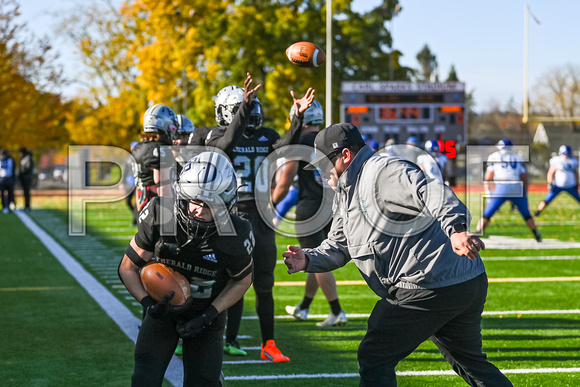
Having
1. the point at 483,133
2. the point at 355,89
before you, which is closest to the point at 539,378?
A: the point at 355,89

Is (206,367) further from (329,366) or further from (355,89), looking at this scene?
(355,89)

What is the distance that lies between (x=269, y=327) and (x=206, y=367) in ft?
6.94

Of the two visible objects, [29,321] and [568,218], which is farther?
[568,218]

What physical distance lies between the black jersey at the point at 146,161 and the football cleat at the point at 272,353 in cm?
185

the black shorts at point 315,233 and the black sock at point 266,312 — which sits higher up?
the black shorts at point 315,233

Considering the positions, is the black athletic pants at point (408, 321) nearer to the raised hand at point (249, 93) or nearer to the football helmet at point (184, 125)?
the raised hand at point (249, 93)

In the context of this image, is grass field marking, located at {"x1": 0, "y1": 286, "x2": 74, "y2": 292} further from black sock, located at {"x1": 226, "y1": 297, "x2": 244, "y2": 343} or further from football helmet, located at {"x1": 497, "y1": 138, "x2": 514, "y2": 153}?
football helmet, located at {"x1": 497, "y1": 138, "x2": 514, "y2": 153}

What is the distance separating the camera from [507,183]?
1476 centimetres

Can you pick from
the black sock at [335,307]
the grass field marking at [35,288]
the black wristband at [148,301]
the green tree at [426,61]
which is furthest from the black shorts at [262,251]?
the green tree at [426,61]

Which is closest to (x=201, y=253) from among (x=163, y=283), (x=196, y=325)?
(x=163, y=283)

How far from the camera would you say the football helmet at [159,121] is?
7113mm

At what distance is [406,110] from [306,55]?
25.2 m

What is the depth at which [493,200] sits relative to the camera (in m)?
15.0

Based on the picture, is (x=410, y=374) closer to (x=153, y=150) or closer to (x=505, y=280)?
(x=153, y=150)
